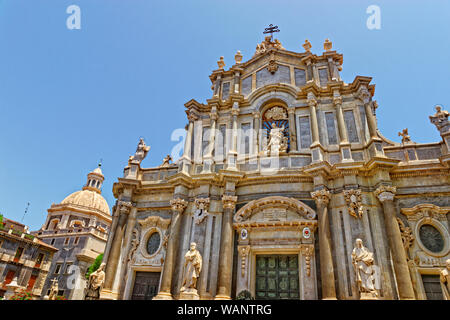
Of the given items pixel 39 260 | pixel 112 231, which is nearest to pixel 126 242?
pixel 112 231

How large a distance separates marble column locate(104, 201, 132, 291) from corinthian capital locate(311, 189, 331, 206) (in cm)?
959

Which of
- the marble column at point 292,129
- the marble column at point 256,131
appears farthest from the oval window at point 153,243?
the marble column at point 292,129

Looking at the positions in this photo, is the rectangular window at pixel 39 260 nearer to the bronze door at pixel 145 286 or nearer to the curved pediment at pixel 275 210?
the bronze door at pixel 145 286

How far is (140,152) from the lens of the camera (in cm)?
1756

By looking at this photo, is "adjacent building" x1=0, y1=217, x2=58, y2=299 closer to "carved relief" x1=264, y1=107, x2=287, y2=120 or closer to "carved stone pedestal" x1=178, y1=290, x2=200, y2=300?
"carved stone pedestal" x1=178, y1=290, x2=200, y2=300

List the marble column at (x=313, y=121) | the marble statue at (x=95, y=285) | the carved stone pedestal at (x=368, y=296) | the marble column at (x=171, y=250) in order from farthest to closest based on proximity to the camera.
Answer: the marble column at (x=313, y=121) → the marble column at (x=171, y=250) → the marble statue at (x=95, y=285) → the carved stone pedestal at (x=368, y=296)

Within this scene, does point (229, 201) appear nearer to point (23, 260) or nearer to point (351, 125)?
point (351, 125)

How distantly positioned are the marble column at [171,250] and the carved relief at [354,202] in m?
7.63

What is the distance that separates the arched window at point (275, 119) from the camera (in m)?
16.9

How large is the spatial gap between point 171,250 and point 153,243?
188 cm

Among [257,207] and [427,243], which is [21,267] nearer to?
[257,207]

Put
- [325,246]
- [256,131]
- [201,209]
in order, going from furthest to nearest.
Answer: [256,131] → [201,209] → [325,246]

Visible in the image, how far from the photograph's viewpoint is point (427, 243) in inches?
468

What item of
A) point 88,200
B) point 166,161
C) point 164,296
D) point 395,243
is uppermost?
point 88,200
